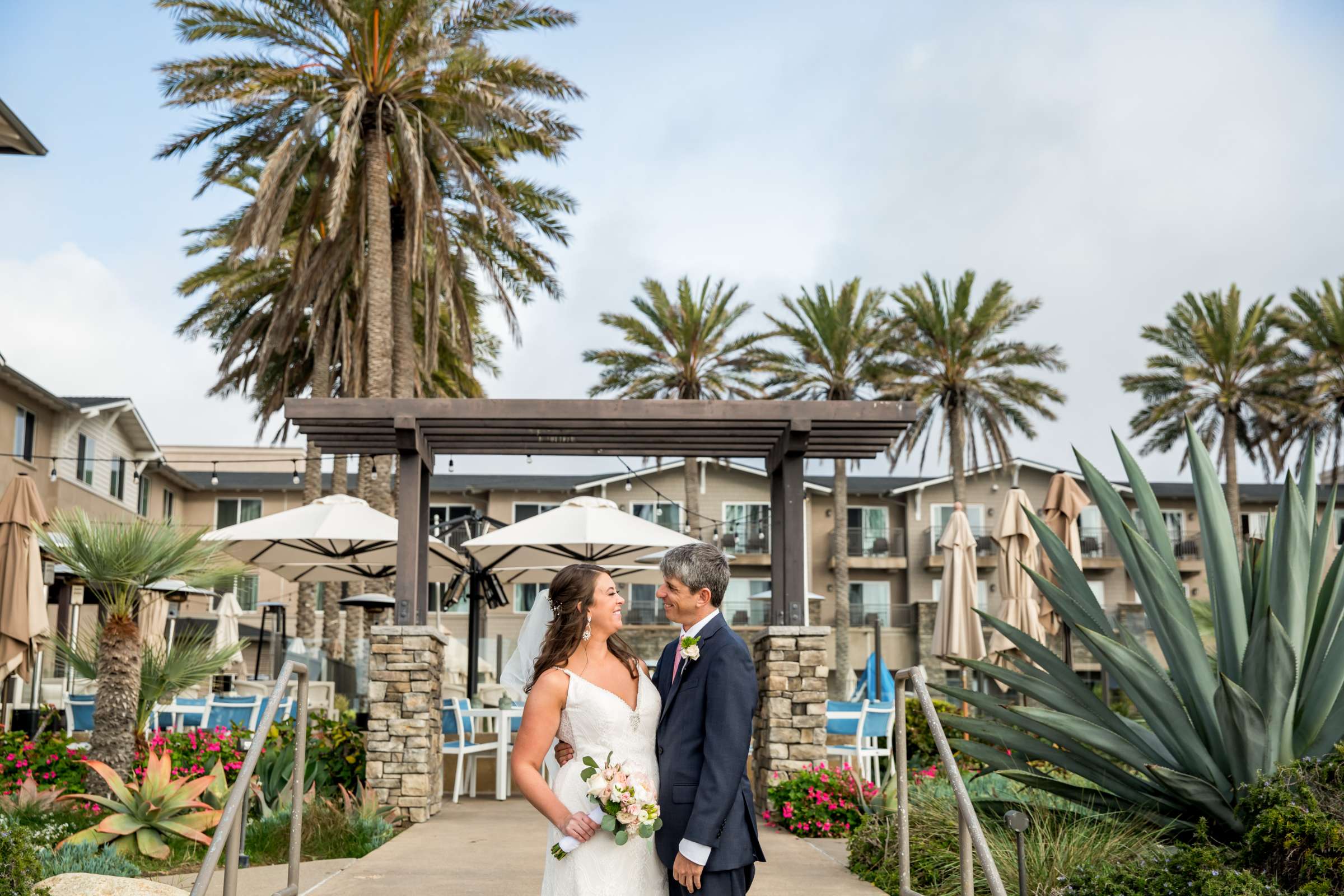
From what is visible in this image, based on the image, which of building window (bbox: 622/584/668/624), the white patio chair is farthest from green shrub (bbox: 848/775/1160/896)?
building window (bbox: 622/584/668/624)

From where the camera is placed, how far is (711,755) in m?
3.94

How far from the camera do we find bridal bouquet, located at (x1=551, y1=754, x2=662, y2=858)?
152 inches

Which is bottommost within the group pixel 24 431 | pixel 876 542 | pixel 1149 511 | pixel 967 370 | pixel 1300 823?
pixel 1300 823

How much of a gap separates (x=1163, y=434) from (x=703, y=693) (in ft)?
136

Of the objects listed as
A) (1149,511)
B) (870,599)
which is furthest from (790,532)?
(870,599)

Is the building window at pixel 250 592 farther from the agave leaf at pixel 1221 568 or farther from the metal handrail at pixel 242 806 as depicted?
the agave leaf at pixel 1221 568

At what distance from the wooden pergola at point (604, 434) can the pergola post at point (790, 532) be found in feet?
0.04

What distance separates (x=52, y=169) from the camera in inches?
918

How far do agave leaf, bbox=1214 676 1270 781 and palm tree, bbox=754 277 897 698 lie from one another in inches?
1120

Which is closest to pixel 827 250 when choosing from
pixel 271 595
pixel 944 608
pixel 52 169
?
pixel 271 595

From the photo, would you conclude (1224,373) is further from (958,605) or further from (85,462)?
(85,462)

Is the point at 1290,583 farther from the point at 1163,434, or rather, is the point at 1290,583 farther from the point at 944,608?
the point at 1163,434

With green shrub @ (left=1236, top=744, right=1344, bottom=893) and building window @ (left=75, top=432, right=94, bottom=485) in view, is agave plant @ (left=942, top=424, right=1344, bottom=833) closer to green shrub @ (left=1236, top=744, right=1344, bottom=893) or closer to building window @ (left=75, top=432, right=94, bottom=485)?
green shrub @ (left=1236, top=744, right=1344, bottom=893)

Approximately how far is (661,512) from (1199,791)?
121 ft
